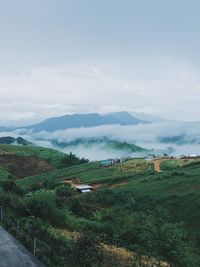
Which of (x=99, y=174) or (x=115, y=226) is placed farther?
(x=99, y=174)

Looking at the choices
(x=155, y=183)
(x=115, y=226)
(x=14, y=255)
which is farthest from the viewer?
(x=155, y=183)

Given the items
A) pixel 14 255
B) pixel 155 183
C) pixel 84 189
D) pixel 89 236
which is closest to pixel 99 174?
pixel 84 189

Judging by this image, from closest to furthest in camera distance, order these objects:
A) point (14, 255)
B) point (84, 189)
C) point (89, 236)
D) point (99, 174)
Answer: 1. point (14, 255)
2. point (89, 236)
3. point (84, 189)
4. point (99, 174)

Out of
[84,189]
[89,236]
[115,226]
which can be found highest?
[89,236]

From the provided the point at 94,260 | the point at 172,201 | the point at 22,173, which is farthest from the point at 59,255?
the point at 22,173

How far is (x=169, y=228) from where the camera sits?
24.7m

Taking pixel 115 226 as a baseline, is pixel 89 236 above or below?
above

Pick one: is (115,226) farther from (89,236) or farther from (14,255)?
(14,255)

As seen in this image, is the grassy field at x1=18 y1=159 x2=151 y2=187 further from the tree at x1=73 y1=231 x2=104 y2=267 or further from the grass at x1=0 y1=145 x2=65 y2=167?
the tree at x1=73 y1=231 x2=104 y2=267

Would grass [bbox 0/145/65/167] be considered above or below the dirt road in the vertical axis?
above

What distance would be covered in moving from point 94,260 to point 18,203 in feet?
51.1

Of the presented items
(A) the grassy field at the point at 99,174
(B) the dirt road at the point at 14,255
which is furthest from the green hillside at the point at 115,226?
(A) the grassy field at the point at 99,174

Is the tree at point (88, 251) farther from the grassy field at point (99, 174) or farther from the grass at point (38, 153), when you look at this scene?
the grass at point (38, 153)

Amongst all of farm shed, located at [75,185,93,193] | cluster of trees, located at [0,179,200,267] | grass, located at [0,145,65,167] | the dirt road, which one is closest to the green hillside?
cluster of trees, located at [0,179,200,267]
